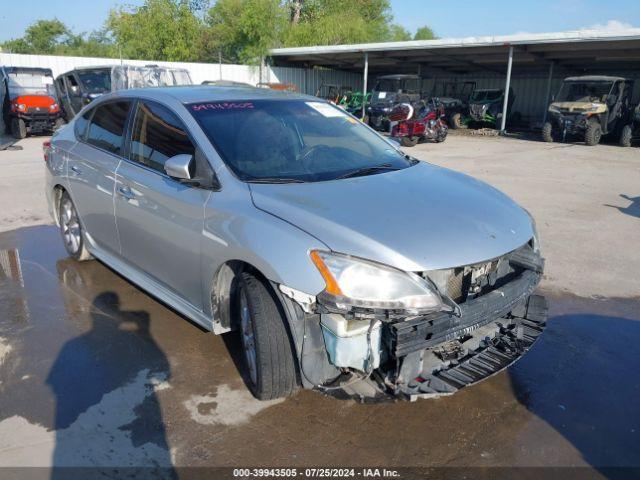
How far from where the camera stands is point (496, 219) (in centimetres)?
313

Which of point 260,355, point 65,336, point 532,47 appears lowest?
point 65,336

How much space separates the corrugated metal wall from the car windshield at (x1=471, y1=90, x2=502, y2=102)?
1159cm

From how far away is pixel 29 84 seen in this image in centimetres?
1797

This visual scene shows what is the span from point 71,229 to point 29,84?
15441 millimetres

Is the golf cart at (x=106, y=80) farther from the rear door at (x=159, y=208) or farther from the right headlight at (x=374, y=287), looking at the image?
the right headlight at (x=374, y=287)

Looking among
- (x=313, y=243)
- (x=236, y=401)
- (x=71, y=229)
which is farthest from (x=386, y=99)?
(x=313, y=243)

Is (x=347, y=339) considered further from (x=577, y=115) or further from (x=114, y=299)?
(x=577, y=115)

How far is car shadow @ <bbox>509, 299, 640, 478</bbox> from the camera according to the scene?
110 inches

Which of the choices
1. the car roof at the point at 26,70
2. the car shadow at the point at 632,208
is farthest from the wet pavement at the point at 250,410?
the car roof at the point at 26,70

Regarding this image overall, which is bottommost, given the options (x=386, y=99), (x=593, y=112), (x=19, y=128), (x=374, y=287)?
(x=19, y=128)

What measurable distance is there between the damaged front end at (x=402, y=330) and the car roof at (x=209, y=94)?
184 cm

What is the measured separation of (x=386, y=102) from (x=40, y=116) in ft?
39.0

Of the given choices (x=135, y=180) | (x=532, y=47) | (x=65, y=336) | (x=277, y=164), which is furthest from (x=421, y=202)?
(x=532, y=47)

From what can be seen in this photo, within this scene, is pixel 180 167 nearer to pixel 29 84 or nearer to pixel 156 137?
pixel 156 137
